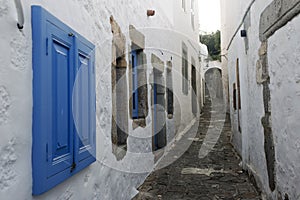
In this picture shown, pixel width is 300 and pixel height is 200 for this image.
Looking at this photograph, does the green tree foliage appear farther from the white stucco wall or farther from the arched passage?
the white stucco wall

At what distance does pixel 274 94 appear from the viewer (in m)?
2.96

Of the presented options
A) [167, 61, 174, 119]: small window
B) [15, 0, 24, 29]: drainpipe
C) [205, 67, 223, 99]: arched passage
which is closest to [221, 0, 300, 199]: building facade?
[15, 0, 24, 29]: drainpipe

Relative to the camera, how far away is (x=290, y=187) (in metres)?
2.53

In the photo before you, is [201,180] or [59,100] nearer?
[59,100]

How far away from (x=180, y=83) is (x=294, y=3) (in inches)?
278

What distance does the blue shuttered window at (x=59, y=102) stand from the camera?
5.30 ft

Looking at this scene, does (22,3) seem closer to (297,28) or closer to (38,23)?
(38,23)

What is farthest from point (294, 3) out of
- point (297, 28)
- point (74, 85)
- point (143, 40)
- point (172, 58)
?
point (172, 58)

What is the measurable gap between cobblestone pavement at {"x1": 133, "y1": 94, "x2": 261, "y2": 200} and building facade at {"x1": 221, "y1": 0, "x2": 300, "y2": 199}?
0.37 m

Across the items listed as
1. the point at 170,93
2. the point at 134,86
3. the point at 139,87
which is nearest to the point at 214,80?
the point at 170,93

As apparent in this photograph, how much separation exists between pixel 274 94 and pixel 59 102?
84.4 inches

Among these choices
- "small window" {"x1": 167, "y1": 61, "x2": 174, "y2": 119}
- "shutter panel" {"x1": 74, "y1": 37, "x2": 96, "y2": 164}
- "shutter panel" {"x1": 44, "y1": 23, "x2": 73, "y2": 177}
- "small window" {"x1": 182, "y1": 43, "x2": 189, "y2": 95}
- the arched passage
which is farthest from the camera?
the arched passage

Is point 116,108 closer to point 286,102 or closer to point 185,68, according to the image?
point 286,102

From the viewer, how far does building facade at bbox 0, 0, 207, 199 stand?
145cm
